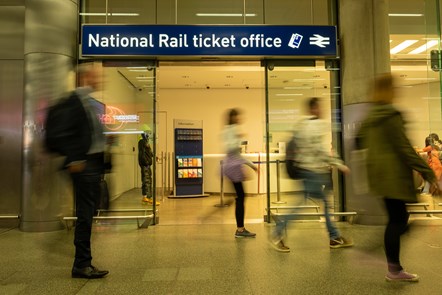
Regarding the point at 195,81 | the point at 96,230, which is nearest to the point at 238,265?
the point at 96,230

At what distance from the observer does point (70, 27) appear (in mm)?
5703

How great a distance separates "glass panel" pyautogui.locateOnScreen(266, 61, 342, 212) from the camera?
6.16m

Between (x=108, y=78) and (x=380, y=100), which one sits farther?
(x=108, y=78)

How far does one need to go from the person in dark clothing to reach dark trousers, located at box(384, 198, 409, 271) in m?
4.62

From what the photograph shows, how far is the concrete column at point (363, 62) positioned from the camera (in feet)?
18.5

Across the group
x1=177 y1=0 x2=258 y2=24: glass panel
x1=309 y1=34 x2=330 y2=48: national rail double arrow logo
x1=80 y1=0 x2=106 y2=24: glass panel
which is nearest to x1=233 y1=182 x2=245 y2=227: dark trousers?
x1=309 y1=34 x2=330 y2=48: national rail double arrow logo

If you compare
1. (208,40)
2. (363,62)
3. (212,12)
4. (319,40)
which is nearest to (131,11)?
(212,12)

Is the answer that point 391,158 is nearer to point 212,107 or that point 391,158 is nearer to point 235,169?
point 235,169

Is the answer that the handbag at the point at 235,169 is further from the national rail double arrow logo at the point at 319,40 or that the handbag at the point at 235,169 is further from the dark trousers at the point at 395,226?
the national rail double arrow logo at the point at 319,40

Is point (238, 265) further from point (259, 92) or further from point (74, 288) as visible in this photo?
point (259, 92)

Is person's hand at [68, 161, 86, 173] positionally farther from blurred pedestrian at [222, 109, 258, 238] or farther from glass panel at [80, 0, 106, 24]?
glass panel at [80, 0, 106, 24]

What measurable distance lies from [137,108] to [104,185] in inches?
77.2

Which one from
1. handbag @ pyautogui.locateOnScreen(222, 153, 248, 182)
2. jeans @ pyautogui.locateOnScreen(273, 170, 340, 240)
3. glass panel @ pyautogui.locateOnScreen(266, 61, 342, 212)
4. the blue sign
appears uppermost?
the blue sign

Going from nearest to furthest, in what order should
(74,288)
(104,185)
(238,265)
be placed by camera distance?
(74,288)
(238,265)
(104,185)
